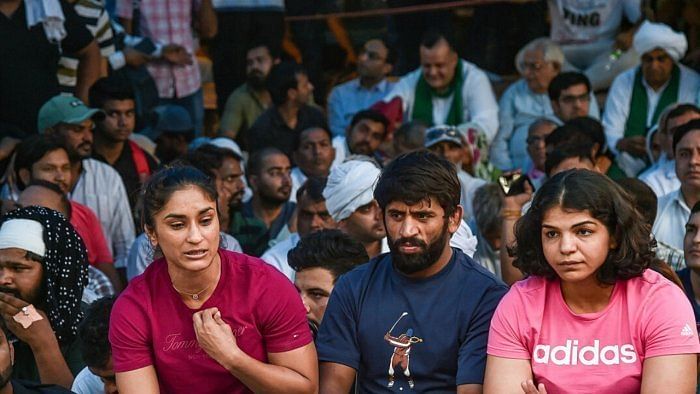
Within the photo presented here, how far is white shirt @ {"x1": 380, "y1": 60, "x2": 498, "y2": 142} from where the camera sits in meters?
10.6

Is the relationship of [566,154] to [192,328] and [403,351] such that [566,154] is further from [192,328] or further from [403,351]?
[192,328]

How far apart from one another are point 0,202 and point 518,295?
430 centimetres

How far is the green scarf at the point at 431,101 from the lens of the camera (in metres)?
10.7

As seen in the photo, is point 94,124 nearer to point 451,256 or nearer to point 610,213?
point 451,256

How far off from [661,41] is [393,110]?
84.1 inches

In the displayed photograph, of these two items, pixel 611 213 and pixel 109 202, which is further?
pixel 109 202

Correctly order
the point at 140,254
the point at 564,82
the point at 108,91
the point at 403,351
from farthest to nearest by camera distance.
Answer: the point at 564,82, the point at 108,91, the point at 140,254, the point at 403,351

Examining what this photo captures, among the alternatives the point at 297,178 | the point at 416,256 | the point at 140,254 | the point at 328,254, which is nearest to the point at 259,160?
the point at 297,178

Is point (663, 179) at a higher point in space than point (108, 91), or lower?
lower

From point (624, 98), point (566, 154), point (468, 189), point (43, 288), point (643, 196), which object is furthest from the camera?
point (624, 98)

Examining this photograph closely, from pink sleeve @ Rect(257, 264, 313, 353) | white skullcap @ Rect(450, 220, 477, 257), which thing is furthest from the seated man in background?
pink sleeve @ Rect(257, 264, 313, 353)

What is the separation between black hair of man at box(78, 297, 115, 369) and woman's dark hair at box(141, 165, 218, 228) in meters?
0.86

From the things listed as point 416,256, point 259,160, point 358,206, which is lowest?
point 259,160

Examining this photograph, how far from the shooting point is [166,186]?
189 inches
